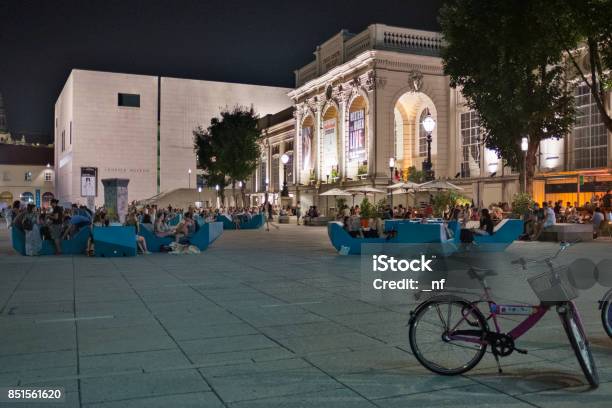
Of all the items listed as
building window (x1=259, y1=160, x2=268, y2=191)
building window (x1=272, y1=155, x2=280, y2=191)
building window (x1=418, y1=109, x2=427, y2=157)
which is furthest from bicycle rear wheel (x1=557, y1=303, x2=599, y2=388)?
building window (x1=259, y1=160, x2=268, y2=191)

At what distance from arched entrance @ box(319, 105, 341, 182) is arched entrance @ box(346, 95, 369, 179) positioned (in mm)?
1948

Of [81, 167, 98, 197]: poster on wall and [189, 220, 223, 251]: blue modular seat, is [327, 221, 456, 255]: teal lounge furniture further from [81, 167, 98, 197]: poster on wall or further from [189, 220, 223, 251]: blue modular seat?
[81, 167, 98, 197]: poster on wall

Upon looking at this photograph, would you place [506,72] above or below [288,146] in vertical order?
below

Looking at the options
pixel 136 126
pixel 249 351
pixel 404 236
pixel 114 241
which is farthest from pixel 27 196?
pixel 249 351

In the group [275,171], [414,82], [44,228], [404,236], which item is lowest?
[404,236]

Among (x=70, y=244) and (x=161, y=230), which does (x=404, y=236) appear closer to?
(x=161, y=230)

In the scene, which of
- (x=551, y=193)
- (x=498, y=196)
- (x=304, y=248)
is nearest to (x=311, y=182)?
(x=498, y=196)

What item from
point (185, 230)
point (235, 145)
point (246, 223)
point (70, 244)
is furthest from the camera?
point (235, 145)

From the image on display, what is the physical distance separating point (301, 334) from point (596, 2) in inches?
Result: 619

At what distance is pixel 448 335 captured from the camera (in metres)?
5.33

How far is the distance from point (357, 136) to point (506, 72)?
841 inches

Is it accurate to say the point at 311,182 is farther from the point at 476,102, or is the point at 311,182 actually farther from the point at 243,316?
the point at 243,316

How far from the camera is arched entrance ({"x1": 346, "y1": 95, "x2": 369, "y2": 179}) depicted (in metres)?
43.8

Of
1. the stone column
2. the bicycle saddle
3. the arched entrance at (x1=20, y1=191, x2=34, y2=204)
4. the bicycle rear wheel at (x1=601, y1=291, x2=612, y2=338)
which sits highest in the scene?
the arched entrance at (x1=20, y1=191, x2=34, y2=204)
